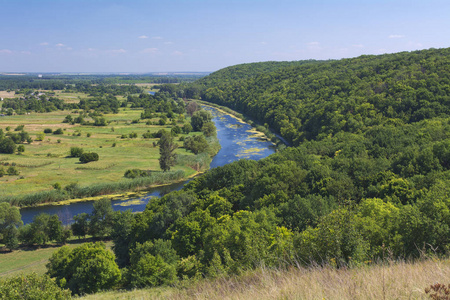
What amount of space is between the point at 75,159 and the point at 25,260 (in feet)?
130

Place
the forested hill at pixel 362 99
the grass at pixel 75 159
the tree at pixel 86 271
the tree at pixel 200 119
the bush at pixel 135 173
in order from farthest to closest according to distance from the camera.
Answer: the tree at pixel 200 119 → the forested hill at pixel 362 99 → the bush at pixel 135 173 → the grass at pixel 75 159 → the tree at pixel 86 271

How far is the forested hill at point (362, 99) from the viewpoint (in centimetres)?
6384

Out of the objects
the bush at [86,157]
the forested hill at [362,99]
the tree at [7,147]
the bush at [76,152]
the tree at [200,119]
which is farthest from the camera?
the tree at [200,119]

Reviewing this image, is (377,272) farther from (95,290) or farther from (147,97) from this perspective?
(147,97)

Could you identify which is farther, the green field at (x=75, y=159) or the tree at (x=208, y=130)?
the tree at (x=208, y=130)

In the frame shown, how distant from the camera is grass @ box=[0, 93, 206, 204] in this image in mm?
53438

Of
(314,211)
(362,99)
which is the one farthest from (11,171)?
(362,99)

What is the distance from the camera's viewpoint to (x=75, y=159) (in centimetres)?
6800

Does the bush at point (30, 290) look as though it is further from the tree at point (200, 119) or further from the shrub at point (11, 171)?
the tree at point (200, 119)

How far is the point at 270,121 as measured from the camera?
349 ft

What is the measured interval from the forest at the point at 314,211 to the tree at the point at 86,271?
0.10 meters

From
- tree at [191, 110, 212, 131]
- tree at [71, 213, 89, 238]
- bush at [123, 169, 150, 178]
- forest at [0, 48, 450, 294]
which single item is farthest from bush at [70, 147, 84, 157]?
tree at [191, 110, 212, 131]

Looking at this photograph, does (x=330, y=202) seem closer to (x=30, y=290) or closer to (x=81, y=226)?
(x=30, y=290)

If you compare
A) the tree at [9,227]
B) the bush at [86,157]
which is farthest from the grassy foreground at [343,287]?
the bush at [86,157]
